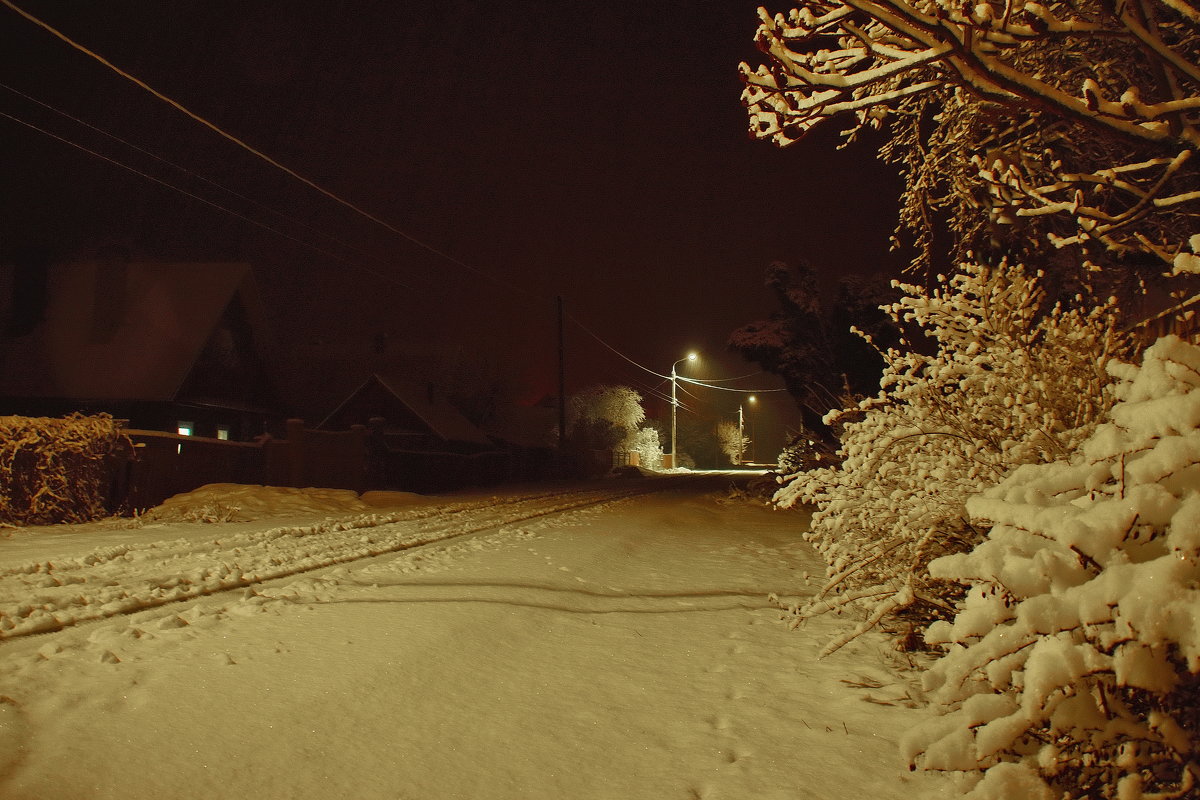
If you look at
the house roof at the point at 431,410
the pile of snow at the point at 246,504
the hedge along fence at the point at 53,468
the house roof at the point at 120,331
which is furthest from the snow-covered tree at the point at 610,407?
the hedge along fence at the point at 53,468

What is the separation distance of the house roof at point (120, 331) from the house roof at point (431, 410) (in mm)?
9748

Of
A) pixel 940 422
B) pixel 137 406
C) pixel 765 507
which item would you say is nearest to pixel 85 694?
pixel 940 422

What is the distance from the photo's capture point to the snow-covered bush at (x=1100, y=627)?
6.59 feet

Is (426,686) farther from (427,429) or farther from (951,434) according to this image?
(427,429)

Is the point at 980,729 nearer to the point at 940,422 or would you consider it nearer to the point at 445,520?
the point at 940,422

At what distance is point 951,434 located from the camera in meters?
4.45

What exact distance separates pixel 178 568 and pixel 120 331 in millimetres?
21349

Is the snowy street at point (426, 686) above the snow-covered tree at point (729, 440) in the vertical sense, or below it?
below

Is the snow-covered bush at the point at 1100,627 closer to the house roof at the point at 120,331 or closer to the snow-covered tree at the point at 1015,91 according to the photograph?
the snow-covered tree at the point at 1015,91

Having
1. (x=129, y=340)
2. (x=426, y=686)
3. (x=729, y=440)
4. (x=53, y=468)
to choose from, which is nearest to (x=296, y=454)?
(x=53, y=468)

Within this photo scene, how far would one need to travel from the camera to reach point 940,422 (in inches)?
190

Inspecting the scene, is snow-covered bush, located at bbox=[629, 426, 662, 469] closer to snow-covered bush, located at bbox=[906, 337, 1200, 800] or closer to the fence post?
the fence post

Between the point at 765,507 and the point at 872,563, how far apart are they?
12.1 m

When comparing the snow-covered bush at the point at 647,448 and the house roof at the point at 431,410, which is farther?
the snow-covered bush at the point at 647,448
